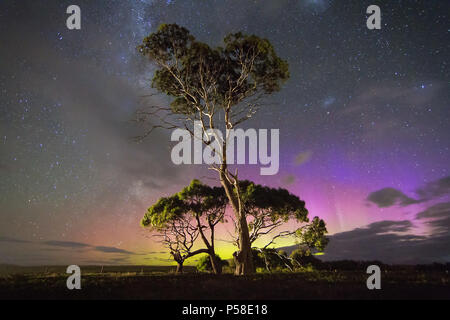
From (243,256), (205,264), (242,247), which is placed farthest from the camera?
(205,264)

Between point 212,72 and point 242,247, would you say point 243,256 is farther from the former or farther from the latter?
point 212,72

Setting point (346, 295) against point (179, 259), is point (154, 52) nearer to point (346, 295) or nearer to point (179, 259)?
point (346, 295)

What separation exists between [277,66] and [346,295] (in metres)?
17.0

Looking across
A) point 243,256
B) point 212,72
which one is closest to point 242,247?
point 243,256

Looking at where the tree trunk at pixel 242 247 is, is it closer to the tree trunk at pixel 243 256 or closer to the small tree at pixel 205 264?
the tree trunk at pixel 243 256

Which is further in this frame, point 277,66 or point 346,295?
point 277,66

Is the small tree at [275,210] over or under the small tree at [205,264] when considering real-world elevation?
over

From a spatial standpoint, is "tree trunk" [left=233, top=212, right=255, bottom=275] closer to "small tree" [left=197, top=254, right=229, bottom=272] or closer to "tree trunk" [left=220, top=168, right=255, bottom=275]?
"tree trunk" [left=220, top=168, right=255, bottom=275]

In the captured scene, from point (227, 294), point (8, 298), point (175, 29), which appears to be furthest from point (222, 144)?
point (8, 298)

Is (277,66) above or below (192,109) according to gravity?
above

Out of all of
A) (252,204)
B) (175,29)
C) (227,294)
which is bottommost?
(227,294)

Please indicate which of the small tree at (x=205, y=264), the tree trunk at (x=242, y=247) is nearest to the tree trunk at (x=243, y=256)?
the tree trunk at (x=242, y=247)
